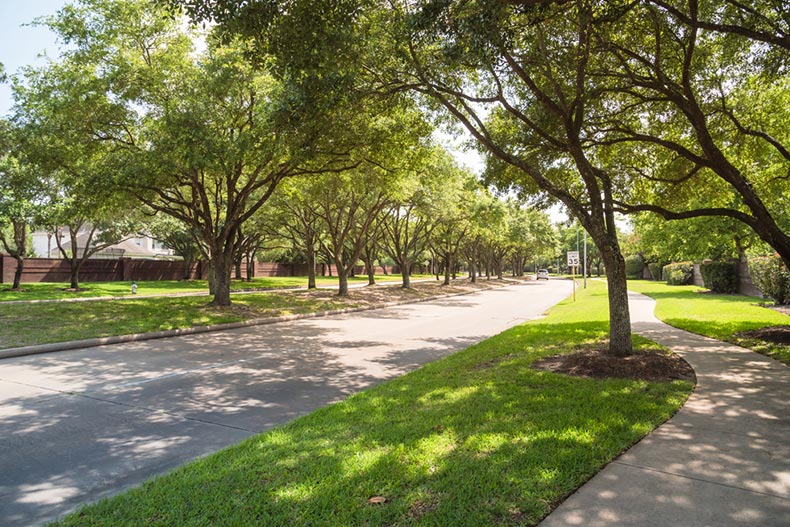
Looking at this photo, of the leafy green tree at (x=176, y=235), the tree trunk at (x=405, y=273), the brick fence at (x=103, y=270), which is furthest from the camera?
the leafy green tree at (x=176, y=235)

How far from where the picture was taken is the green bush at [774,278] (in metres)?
18.5

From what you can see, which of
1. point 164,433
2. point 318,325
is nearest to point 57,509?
point 164,433

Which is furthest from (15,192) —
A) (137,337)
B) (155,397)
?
(155,397)

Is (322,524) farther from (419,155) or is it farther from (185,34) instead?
(185,34)

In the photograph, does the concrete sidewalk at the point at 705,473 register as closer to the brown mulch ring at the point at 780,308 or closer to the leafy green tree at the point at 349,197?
the brown mulch ring at the point at 780,308

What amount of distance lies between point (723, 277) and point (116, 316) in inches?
1149

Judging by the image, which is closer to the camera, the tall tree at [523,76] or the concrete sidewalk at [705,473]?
the concrete sidewalk at [705,473]

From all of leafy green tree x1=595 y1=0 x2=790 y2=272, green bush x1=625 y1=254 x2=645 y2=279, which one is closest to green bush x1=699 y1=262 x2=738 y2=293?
leafy green tree x1=595 y1=0 x2=790 y2=272

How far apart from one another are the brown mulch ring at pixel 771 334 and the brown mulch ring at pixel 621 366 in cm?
317

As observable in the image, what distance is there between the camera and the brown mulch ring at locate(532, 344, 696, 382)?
7.19 metres

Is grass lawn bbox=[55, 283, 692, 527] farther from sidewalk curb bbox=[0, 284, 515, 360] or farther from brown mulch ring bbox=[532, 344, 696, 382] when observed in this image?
sidewalk curb bbox=[0, 284, 515, 360]

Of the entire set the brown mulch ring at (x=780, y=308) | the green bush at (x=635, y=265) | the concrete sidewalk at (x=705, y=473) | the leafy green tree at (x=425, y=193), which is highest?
the leafy green tree at (x=425, y=193)

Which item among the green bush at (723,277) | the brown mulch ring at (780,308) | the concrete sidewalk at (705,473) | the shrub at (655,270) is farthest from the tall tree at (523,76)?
the shrub at (655,270)

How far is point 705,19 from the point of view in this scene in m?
9.46
